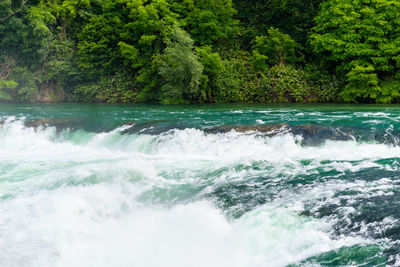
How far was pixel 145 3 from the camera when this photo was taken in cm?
2834

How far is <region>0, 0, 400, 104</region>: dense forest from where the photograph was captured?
22.4m

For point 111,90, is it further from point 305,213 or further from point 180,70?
point 305,213

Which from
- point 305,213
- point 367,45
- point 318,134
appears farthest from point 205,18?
point 305,213

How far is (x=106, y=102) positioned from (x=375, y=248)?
1026 inches

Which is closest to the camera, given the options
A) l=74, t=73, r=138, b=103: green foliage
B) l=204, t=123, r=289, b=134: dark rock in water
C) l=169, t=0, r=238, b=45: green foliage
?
l=204, t=123, r=289, b=134: dark rock in water

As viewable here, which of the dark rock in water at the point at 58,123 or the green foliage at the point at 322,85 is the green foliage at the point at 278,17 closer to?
the green foliage at the point at 322,85

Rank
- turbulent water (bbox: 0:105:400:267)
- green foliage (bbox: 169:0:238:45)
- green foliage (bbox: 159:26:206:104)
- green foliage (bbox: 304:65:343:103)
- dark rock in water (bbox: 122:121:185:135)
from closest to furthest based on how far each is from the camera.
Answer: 1. turbulent water (bbox: 0:105:400:267)
2. dark rock in water (bbox: 122:121:185:135)
3. green foliage (bbox: 159:26:206:104)
4. green foliage (bbox: 304:65:343:103)
5. green foliage (bbox: 169:0:238:45)

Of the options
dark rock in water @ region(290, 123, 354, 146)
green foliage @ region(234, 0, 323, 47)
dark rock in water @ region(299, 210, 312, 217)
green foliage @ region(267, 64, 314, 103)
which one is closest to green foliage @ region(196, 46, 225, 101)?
green foliage @ region(267, 64, 314, 103)

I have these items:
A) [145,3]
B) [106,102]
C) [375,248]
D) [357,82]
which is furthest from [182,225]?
[145,3]

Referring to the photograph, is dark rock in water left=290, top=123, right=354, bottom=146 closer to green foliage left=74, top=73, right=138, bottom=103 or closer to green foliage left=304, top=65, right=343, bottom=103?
green foliage left=304, top=65, right=343, bottom=103

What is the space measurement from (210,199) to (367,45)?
19.4 m

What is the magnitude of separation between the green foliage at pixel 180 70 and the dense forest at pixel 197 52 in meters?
0.07

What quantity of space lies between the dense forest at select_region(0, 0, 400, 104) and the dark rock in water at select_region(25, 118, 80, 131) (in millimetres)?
9211

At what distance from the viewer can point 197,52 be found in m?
24.6
